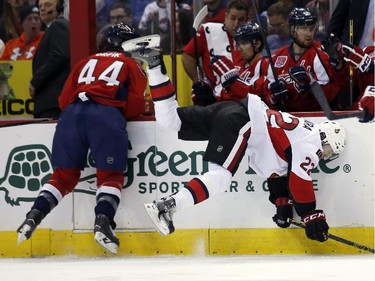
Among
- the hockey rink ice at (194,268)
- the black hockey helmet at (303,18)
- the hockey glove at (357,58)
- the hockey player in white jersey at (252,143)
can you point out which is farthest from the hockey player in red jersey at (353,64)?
the hockey rink ice at (194,268)

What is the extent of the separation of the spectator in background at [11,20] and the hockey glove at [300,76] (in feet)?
7.37

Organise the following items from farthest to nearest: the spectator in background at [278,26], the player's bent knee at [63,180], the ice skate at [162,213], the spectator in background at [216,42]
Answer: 1. the spectator in background at [278,26]
2. the spectator in background at [216,42]
3. the player's bent knee at [63,180]
4. the ice skate at [162,213]

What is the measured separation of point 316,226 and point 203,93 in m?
1.20

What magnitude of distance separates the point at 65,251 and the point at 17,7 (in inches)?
83.9

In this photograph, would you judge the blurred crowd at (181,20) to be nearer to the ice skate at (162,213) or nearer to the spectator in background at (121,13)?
the spectator in background at (121,13)

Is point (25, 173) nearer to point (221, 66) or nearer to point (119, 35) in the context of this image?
point (119, 35)

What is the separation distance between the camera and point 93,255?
698 centimetres

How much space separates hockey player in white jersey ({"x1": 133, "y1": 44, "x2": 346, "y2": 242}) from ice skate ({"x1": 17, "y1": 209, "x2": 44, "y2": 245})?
29.0 inches

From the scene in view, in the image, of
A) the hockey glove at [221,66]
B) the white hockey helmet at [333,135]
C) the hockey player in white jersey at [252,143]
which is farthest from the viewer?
the hockey glove at [221,66]

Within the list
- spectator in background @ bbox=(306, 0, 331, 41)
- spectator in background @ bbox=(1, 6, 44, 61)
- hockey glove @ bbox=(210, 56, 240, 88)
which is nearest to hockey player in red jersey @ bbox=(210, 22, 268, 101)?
hockey glove @ bbox=(210, 56, 240, 88)

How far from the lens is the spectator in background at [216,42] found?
298 inches

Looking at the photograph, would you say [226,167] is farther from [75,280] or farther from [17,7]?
[17,7]

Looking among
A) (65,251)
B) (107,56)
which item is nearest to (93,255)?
(65,251)

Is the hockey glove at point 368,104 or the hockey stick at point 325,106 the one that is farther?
the hockey glove at point 368,104
